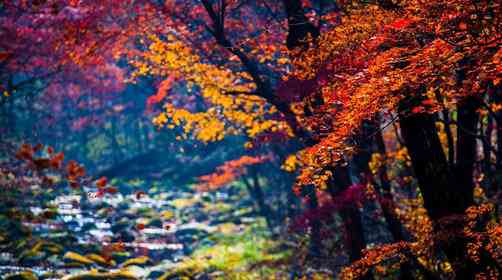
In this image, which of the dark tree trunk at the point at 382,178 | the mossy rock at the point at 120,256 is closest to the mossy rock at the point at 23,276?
the mossy rock at the point at 120,256

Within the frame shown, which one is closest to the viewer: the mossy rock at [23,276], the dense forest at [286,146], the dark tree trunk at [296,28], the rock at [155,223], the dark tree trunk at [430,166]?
the dense forest at [286,146]

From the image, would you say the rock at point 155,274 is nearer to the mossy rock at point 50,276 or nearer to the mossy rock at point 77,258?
the mossy rock at point 77,258

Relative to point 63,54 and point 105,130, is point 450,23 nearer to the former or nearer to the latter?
point 63,54

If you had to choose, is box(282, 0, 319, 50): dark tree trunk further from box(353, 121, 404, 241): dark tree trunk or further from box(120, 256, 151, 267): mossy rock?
box(120, 256, 151, 267): mossy rock

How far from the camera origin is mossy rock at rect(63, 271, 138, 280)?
12.4 m

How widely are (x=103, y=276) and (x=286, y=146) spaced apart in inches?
339

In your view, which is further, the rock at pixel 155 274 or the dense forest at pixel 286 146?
the rock at pixel 155 274

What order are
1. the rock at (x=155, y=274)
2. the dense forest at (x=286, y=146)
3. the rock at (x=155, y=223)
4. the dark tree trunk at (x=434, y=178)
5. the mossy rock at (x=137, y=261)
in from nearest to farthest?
the dense forest at (x=286, y=146) < the dark tree trunk at (x=434, y=178) < the rock at (x=155, y=274) < the mossy rock at (x=137, y=261) < the rock at (x=155, y=223)

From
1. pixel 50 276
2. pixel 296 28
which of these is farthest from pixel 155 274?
pixel 296 28

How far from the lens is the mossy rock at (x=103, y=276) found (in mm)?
12367

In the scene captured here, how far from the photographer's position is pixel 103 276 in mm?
12852

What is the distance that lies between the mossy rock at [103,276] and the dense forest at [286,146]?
0.06 metres

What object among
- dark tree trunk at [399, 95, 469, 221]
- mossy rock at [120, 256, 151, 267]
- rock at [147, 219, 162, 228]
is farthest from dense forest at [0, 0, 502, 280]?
rock at [147, 219, 162, 228]

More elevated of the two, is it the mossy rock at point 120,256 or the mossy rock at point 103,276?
the mossy rock at point 120,256
